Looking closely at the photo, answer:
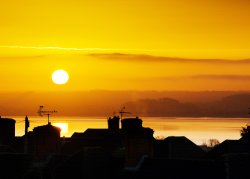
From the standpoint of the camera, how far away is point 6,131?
6172 centimetres

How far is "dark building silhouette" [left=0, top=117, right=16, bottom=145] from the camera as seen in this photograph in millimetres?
60594

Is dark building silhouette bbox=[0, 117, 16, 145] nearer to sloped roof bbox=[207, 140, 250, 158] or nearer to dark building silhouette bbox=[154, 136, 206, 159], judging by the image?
dark building silhouette bbox=[154, 136, 206, 159]

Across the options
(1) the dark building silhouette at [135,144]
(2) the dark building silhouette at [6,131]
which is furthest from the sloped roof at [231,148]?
(2) the dark building silhouette at [6,131]

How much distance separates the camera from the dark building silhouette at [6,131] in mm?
60594

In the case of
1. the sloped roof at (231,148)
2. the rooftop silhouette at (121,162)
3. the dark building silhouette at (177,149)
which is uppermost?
the dark building silhouette at (177,149)

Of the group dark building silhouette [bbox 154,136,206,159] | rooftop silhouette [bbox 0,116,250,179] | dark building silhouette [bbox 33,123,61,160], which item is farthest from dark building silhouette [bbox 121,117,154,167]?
dark building silhouette [bbox 154,136,206,159]

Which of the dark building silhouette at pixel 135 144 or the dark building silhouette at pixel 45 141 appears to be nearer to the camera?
the dark building silhouette at pixel 135 144

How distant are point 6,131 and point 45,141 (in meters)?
14.3

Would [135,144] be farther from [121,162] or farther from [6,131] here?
[6,131]

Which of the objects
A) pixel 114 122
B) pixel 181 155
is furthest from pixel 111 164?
pixel 114 122

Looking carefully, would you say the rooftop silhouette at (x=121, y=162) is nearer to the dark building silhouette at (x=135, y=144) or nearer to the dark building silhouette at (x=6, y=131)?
the dark building silhouette at (x=135, y=144)

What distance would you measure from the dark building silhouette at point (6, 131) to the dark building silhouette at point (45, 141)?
12.6 m

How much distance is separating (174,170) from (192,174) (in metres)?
1.53

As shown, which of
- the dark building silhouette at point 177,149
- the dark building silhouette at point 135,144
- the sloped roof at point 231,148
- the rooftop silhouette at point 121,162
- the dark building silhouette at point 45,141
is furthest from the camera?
the dark building silhouette at point 177,149
